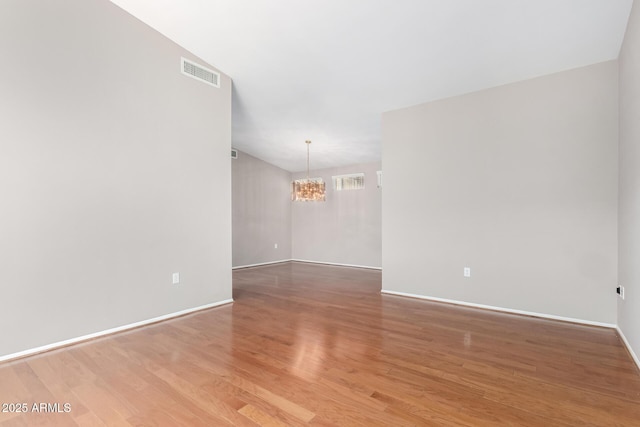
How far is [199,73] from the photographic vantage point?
154 inches

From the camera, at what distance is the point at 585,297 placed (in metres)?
3.24

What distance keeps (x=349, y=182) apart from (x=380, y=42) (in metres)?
4.45

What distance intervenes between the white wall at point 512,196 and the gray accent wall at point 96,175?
2.79 meters

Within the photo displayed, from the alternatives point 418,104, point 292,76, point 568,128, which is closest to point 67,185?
point 292,76

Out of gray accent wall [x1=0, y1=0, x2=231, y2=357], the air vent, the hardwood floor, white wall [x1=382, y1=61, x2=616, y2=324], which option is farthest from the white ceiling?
the hardwood floor

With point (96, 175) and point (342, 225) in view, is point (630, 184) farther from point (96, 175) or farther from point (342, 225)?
point (342, 225)

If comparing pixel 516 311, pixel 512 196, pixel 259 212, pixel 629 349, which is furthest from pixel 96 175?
pixel 629 349

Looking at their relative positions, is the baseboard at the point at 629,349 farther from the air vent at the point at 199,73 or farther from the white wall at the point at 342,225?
the air vent at the point at 199,73

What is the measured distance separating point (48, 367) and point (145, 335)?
29.5 inches

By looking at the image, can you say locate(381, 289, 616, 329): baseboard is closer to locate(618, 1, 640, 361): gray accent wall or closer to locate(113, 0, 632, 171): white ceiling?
locate(618, 1, 640, 361): gray accent wall

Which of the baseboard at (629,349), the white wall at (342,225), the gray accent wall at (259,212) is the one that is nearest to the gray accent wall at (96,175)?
the gray accent wall at (259,212)

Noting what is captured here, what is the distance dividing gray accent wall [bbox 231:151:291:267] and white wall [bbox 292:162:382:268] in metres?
0.38

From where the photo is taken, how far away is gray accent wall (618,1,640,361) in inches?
93.0

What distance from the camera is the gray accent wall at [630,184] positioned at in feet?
7.75
